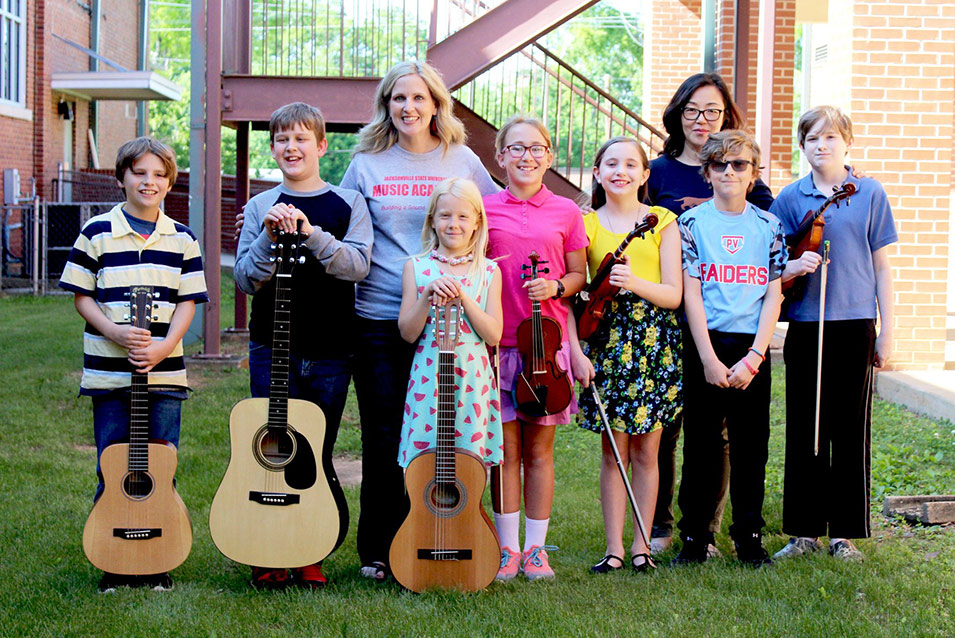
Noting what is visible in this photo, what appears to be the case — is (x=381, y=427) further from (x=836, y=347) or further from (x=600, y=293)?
(x=836, y=347)

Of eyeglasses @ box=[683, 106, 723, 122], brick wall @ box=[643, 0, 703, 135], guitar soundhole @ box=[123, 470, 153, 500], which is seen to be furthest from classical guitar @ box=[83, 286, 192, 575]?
brick wall @ box=[643, 0, 703, 135]

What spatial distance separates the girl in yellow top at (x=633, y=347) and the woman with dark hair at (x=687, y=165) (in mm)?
319

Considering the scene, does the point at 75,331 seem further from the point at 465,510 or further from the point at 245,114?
the point at 465,510

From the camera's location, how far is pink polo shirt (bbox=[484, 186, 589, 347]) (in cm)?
423

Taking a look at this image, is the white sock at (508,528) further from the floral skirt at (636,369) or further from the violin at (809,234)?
the violin at (809,234)

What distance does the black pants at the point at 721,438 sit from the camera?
171 inches

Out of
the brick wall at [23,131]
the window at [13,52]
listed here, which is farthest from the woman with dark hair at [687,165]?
the window at [13,52]

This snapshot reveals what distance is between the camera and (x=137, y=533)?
4.02 meters

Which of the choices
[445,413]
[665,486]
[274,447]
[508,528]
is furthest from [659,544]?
[274,447]

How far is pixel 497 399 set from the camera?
4152 millimetres

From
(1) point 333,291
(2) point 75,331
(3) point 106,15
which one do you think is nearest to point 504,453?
(1) point 333,291

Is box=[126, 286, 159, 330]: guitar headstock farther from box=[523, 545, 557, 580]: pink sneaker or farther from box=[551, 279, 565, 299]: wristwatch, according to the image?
box=[523, 545, 557, 580]: pink sneaker

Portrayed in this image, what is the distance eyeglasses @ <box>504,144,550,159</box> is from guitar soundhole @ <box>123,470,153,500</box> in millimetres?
1965

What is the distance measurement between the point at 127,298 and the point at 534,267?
164cm
